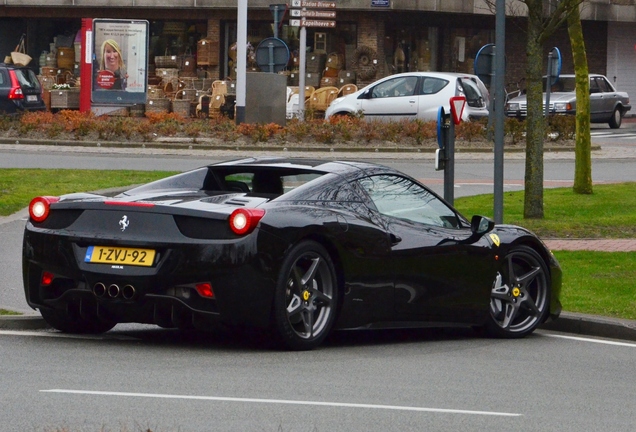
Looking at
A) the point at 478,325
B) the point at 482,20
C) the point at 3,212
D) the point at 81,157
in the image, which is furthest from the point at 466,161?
the point at 482,20

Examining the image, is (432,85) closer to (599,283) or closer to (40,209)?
(599,283)

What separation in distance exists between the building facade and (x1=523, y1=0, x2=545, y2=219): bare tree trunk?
28.5 meters

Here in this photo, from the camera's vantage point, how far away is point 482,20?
49.7 m

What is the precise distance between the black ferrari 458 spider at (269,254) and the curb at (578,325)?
44 cm

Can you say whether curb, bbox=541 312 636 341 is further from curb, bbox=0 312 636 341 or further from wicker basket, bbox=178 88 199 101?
wicker basket, bbox=178 88 199 101

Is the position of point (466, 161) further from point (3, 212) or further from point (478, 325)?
point (478, 325)

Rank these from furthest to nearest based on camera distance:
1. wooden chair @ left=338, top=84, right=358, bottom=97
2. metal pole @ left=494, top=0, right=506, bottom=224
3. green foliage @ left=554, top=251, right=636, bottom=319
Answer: wooden chair @ left=338, top=84, right=358, bottom=97 → metal pole @ left=494, top=0, right=506, bottom=224 → green foliage @ left=554, top=251, right=636, bottom=319

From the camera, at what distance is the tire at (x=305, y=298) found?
27.9 feet

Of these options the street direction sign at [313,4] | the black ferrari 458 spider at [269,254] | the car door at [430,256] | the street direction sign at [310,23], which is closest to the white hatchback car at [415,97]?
the street direction sign at [310,23]

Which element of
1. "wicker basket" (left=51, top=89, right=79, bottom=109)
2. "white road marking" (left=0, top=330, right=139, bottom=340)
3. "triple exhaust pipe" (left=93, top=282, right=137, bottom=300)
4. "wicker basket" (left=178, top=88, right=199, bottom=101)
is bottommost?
"white road marking" (left=0, top=330, right=139, bottom=340)

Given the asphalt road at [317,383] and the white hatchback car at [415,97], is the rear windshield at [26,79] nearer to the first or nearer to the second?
the white hatchback car at [415,97]

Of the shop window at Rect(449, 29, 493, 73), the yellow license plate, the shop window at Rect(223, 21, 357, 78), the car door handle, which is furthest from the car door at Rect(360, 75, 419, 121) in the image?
the yellow license plate

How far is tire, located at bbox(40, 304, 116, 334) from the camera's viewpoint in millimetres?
9117

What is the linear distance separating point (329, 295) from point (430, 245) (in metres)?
1.09
